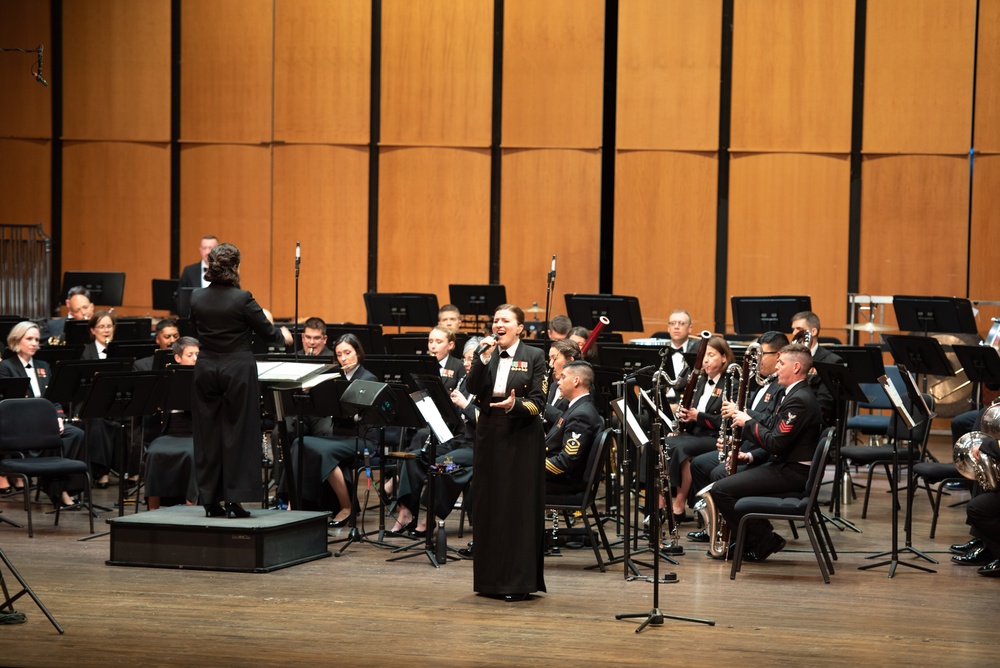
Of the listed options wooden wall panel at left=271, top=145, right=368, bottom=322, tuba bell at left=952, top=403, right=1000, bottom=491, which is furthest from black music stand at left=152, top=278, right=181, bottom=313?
tuba bell at left=952, top=403, right=1000, bottom=491

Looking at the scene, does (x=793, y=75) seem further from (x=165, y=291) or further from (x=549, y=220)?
(x=165, y=291)

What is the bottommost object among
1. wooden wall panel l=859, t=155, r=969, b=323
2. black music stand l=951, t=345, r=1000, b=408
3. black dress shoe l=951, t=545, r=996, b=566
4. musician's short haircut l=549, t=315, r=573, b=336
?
black dress shoe l=951, t=545, r=996, b=566

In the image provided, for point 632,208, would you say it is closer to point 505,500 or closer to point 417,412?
point 417,412

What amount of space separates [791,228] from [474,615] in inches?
348

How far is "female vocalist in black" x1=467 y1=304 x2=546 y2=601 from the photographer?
619 centimetres

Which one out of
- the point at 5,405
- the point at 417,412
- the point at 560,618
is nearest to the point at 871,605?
the point at 560,618

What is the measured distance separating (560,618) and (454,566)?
4.44 ft

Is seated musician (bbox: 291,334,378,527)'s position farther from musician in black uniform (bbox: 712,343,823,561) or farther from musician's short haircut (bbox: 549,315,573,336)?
musician in black uniform (bbox: 712,343,823,561)

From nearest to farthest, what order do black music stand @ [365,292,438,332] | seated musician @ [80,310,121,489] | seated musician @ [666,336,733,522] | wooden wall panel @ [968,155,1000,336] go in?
seated musician @ [666,336,733,522]
seated musician @ [80,310,121,489]
black music stand @ [365,292,438,332]
wooden wall panel @ [968,155,1000,336]

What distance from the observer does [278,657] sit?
16.9ft

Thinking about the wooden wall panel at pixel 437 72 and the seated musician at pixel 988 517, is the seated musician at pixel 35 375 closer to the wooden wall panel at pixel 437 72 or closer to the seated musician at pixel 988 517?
the wooden wall panel at pixel 437 72

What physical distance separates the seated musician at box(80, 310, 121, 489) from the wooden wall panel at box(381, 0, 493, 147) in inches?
202

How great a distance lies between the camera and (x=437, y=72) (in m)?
14.0

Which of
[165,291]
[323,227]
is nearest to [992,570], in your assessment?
[165,291]
